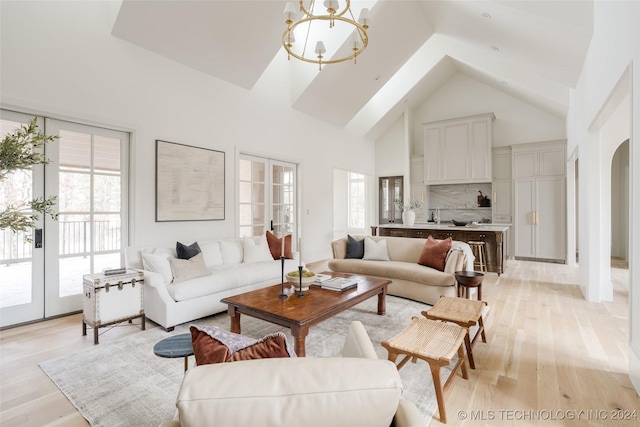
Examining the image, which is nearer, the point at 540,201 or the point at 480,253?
the point at 480,253

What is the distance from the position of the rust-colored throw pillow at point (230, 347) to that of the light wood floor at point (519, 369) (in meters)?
1.33

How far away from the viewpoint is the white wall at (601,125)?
6.73 ft

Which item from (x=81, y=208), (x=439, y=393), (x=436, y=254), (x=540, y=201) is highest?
(x=540, y=201)

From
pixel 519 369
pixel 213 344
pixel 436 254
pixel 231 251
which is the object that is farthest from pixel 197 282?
pixel 519 369

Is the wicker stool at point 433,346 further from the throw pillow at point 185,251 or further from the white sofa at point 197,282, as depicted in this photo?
the throw pillow at point 185,251

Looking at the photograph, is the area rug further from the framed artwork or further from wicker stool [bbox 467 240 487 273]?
wicker stool [bbox 467 240 487 273]

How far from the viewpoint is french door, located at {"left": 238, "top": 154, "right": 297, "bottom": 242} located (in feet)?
17.2

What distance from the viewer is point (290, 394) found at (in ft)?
2.27

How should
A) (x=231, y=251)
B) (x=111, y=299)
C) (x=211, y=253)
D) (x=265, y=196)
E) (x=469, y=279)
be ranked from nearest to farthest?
(x=111, y=299) → (x=469, y=279) → (x=211, y=253) → (x=231, y=251) → (x=265, y=196)

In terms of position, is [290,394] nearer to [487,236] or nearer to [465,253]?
[465,253]

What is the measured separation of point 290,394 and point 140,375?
204 cm

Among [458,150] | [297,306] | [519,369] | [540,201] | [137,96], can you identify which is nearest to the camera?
[519,369]

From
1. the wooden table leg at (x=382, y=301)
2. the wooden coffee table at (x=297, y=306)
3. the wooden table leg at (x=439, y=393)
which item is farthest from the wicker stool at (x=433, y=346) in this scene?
A: the wooden table leg at (x=382, y=301)

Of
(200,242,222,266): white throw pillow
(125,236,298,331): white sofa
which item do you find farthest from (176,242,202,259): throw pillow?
(200,242,222,266): white throw pillow
